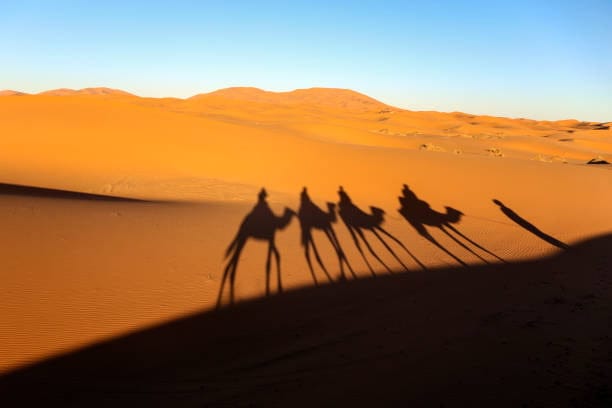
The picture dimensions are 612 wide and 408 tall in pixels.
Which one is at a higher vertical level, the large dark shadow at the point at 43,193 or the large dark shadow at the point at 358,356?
the large dark shadow at the point at 43,193

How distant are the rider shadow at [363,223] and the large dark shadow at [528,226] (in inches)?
152

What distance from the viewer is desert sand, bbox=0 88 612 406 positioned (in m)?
4.73

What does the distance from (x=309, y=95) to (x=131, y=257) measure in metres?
127

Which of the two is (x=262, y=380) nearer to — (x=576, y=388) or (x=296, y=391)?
(x=296, y=391)

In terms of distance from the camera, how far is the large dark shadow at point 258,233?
7.81 m

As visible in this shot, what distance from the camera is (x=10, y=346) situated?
5117 millimetres

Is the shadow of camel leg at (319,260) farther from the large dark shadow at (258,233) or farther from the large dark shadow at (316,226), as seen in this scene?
the large dark shadow at (258,233)

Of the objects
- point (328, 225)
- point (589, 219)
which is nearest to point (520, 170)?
point (589, 219)

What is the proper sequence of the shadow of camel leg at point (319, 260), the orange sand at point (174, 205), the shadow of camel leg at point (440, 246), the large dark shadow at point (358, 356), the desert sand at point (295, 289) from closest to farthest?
1. the large dark shadow at point (358, 356)
2. the desert sand at point (295, 289)
3. the orange sand at point (174, 205)
4. the shadow of camel leg at point (319, 260)
5. the shadow of camel leg at point (440, 246)

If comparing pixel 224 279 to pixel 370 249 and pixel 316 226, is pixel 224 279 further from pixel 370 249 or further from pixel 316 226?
pixel 316 226

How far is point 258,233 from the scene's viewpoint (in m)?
10.5

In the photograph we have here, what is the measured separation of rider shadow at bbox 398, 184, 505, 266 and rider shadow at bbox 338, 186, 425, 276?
2.89 feet

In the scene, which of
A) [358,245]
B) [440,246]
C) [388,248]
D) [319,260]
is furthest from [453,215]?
[319,260]

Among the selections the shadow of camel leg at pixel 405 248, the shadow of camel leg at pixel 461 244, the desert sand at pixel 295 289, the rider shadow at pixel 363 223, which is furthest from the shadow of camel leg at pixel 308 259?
the shadow of camel leg at pixel 461 244
